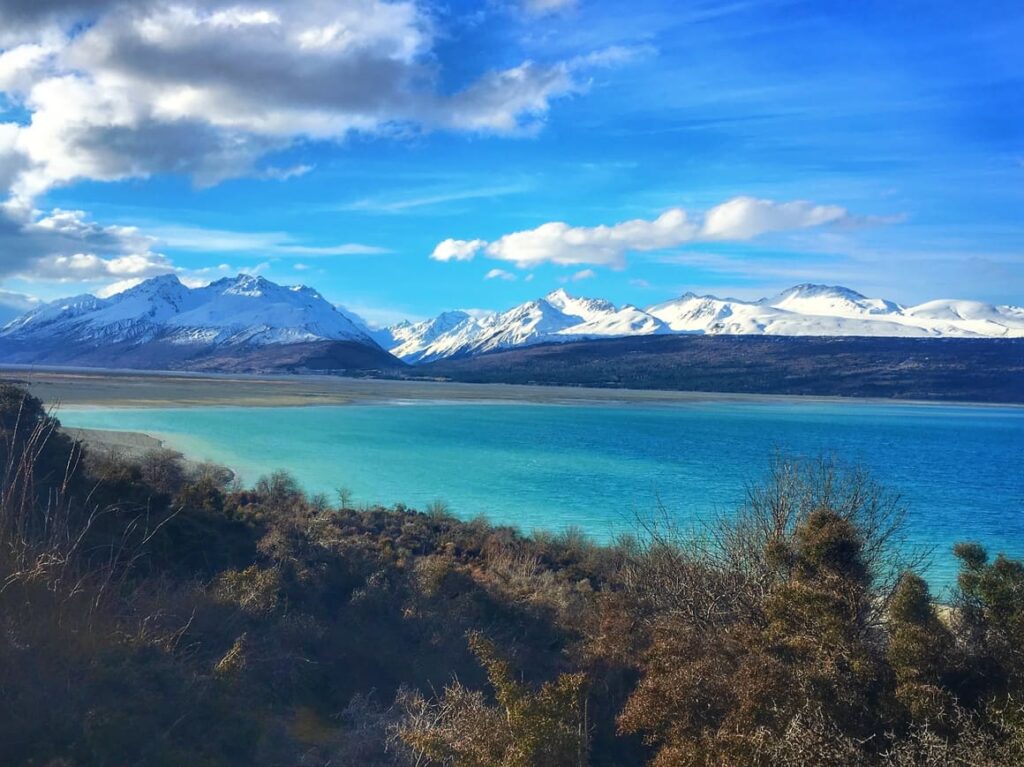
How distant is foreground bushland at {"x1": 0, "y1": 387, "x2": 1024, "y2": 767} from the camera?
246 inches

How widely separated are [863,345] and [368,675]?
6752 inches

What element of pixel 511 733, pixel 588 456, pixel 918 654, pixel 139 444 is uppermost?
pixel 918 654

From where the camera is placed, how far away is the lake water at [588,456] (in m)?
29.9

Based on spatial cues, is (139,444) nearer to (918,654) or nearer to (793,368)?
(918,654)

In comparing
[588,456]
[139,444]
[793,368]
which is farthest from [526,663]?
[793,368]

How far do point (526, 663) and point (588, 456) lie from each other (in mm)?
33902

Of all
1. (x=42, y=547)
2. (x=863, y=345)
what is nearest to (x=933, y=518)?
(x=42, y=547)

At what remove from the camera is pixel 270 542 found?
1482 centimetres

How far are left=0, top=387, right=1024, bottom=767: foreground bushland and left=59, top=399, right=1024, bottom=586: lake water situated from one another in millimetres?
7859

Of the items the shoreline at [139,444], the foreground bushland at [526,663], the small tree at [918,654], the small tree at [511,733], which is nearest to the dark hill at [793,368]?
the shoreline at [139,444]

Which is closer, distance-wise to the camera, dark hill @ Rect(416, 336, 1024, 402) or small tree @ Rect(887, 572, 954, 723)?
small tree @ Rect(887, 572, 954, 723)

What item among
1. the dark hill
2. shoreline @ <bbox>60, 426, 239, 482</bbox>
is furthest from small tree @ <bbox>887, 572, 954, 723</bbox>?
the dark hill

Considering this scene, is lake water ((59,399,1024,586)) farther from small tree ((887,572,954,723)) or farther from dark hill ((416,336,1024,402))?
dark hill ((416,336,1024,402))

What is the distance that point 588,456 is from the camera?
45062 millimetres
